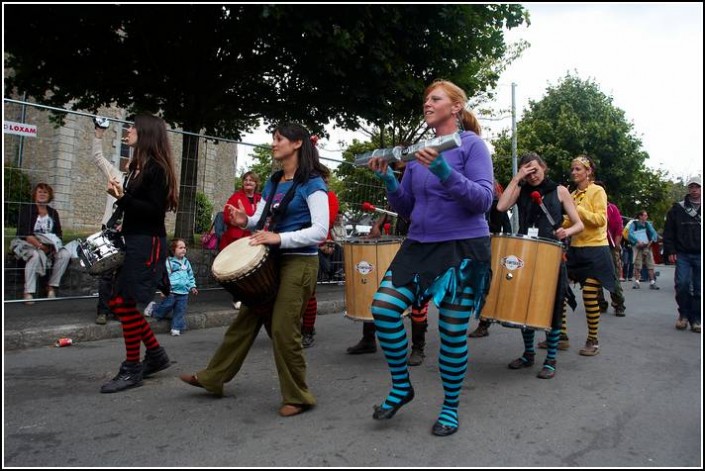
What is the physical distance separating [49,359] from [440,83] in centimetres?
419

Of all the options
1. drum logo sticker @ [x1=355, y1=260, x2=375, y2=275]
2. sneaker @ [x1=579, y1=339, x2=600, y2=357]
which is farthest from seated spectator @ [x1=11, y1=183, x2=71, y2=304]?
sneaker @ [x1=579, y1=339, x2=600, y2=357]

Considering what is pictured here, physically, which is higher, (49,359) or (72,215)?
(72,215)

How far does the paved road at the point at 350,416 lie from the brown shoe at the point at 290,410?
6 cm

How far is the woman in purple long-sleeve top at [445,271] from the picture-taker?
131 inches

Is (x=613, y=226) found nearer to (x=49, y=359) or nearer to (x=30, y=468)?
(x=49, y=359)

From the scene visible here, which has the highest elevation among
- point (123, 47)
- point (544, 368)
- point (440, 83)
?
point (123, 47)

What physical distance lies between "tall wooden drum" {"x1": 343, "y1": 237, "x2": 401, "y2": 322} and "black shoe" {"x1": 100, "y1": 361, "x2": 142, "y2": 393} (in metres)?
1.93

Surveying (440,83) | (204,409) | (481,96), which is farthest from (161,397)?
(481,96)

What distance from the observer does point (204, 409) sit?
373 cm

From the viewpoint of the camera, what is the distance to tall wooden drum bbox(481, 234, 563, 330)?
4.52 meters

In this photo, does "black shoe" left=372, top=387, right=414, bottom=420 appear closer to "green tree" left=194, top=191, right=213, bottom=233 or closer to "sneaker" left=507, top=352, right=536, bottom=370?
"sneaker" left=507, top=352, right=536, bottom=370

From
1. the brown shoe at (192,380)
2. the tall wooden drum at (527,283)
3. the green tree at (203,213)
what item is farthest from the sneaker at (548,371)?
the green tree at (203,213)

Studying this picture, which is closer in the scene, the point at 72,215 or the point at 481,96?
the point at 72,215

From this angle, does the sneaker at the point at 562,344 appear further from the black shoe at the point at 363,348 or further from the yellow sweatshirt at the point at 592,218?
the black shoe at the point at 363,348
